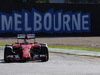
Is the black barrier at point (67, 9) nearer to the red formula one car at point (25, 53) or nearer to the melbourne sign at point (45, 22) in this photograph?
the melbourne sign at point (45, 22)

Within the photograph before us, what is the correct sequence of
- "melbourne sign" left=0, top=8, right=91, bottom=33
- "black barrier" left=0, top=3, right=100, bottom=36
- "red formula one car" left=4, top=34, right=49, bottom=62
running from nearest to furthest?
"red formula one car" left=4, top=34, right=49, bottom=62, "melbourne sign" left=0, top=8, right=91, bottom=33, "black barrier" left=0, top=3, right=100, bottom=36

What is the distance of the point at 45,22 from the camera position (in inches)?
1769

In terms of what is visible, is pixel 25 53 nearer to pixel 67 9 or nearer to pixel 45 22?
pixel 45 22

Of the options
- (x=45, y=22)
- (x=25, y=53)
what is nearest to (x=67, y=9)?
(x=45, y=22)

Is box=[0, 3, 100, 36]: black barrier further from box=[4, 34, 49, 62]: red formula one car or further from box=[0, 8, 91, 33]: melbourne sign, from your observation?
box=[4, 34, 49, 62]: red formula one car

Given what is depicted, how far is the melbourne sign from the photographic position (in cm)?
4406

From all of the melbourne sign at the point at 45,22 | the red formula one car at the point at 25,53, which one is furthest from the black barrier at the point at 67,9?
the red formula one car at the point at 25,53

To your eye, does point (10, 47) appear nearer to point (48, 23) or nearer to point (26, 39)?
point (26, 39)

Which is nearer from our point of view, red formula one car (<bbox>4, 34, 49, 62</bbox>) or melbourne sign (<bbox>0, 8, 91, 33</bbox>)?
red formula one car (<bbox>4, 34, 49, 62</bbox>)

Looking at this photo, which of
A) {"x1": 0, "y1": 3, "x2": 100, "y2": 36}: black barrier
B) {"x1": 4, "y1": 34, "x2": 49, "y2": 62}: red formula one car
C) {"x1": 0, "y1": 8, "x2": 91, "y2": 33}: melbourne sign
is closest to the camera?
{"x1": 4, "y1": 34, "x2": 49, "y2": 62}: red formula one car

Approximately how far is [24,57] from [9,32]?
2757cm

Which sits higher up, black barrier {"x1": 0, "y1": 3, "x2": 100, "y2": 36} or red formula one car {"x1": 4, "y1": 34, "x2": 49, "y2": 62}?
black barrier {"x1": 0, "y1": 3, "x2": 100, "y2": 36}

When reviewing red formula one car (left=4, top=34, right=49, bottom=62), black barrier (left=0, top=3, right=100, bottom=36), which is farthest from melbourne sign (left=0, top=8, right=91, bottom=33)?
red formula one car (left=4, top=34, right=49, bottom=62)

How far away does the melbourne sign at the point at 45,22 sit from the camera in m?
44.1
